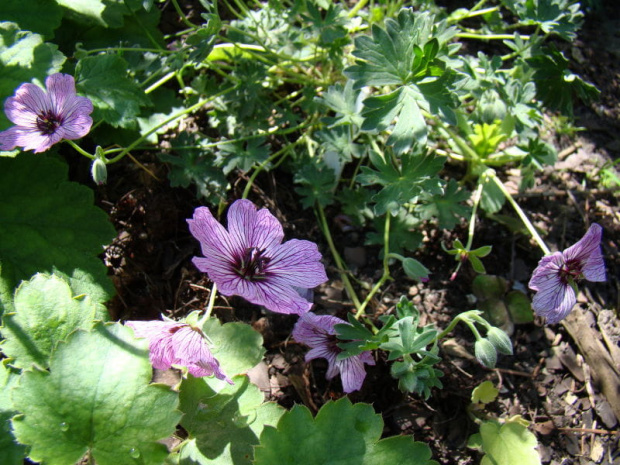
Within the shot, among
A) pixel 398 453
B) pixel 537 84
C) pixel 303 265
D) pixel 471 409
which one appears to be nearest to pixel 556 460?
pixel 471 409

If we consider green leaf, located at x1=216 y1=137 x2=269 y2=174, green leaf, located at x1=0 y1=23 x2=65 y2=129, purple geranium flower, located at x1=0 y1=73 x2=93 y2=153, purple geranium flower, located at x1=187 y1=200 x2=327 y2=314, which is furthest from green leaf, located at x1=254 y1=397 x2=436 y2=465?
green leaf, located at x1=0 y1=23 x2=65 y2=129

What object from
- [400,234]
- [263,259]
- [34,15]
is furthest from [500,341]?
[34,15]

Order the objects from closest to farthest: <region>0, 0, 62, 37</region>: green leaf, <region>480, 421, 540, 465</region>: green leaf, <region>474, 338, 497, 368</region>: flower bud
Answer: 1. <region>474, 338, 497, 368</region>: flower bud
2. <region>480, 421, 540, 465</region>: green leaf
3. <region>0, 0, 62, 37</region>: green leaf

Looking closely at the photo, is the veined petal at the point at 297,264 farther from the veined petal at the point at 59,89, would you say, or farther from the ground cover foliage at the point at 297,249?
the veined petal at the point at 59,89

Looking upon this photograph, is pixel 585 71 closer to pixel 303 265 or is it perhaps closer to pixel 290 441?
pixel 303 265

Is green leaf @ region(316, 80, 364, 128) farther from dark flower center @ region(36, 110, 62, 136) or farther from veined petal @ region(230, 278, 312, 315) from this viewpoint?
dark flower center @ region(36, 110, 62, 136)

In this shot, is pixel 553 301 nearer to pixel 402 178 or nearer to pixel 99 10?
pixel 402 178
